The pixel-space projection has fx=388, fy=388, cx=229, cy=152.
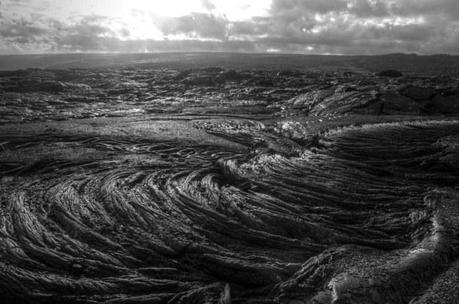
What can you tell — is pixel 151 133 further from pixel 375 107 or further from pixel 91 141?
pixel 375 107

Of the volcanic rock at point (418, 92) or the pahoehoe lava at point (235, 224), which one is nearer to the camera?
the pahoehoe lava at point (235, 224)

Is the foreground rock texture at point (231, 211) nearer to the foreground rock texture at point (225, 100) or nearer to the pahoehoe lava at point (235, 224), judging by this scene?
the pahoehoe lava at point (235, 224)

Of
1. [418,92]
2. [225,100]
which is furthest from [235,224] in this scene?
[225,100]

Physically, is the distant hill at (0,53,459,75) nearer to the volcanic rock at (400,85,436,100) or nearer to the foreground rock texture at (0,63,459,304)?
the volcanic rock at (400,85,436,100)

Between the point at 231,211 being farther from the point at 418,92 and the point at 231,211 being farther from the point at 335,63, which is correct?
the point at 335,63

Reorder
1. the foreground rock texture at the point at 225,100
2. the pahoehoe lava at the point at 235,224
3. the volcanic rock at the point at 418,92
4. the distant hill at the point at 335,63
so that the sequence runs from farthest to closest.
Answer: the distant hill at the point at 335,63, the volcanic rock at the point at 418,92, the foreground rock texture at the point at 225,100, the pahoehoe lava at the point at 235,224

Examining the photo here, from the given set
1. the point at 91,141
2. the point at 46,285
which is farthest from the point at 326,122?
the point at 46,285

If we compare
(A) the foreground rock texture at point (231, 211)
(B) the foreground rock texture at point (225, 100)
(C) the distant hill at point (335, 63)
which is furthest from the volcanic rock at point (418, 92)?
(C) the distant hill at point (335, 63)
